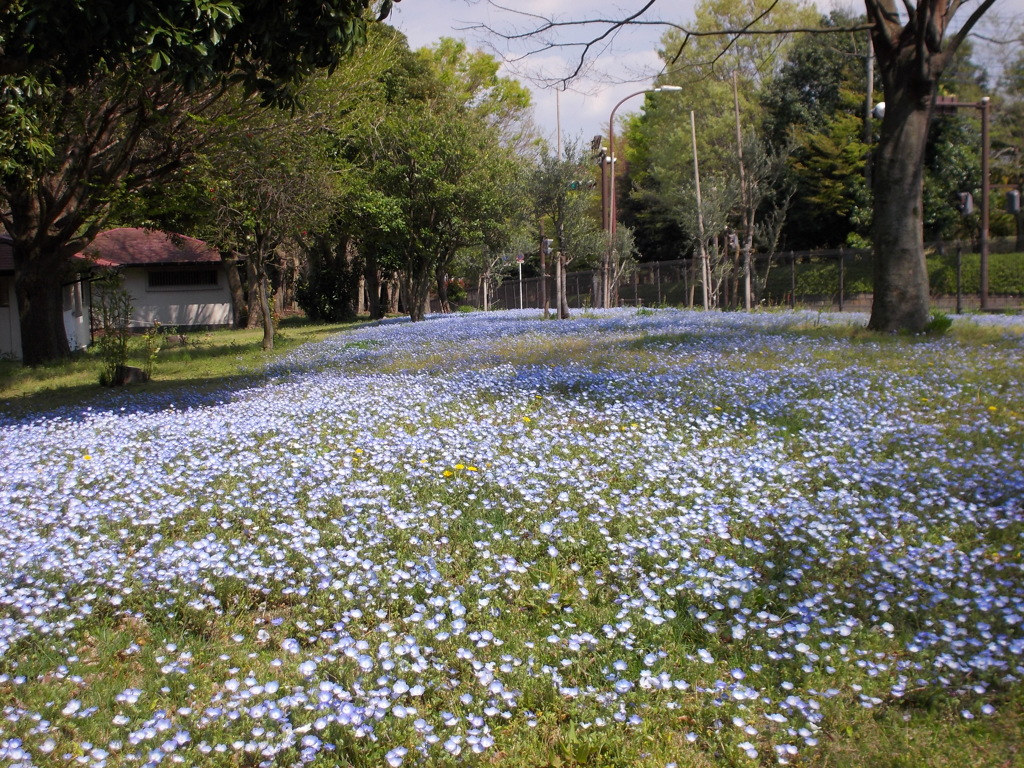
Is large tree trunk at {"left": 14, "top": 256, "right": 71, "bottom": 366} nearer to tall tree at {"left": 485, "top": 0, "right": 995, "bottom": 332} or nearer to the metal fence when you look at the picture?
tall tree at {"left": 485, "top": 0, "right": 995, "bottom": 332}

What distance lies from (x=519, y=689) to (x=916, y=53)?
11.6m

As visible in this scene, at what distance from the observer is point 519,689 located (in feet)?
10.2

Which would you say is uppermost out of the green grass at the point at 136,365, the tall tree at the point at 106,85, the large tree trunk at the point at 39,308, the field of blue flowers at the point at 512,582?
the tall tree at the point at 106,85

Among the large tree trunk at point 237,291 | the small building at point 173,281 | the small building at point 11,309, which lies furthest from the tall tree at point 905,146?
the small building at point 173,281

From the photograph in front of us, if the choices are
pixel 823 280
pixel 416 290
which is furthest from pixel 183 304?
pixel 823 280

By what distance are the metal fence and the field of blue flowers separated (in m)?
20.3

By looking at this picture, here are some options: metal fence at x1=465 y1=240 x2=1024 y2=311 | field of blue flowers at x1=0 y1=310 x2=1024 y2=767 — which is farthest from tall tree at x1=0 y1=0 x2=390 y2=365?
metal fence at x1=465 y1=240 x2=1024 y2=311

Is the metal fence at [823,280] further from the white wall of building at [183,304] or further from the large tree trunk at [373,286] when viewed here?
the white wall of building at [183,304]

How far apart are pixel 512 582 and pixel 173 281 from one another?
123 ft

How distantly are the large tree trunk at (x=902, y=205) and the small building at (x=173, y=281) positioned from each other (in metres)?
29.9

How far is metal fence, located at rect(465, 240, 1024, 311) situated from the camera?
28688mm

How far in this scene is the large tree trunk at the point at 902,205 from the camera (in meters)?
11.5

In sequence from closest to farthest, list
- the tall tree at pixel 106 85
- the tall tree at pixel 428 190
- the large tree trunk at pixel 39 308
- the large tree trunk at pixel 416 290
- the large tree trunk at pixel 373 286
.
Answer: the tall tree at pixel 106 85
the large tree trunk at pixel 39 308
the tall tree at pixel 428 190
the large tree trunk at pixel 416 290
the large tree trunk at pixel 373 286

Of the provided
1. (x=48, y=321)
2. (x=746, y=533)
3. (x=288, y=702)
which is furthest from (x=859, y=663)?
(x=48, y=321)
